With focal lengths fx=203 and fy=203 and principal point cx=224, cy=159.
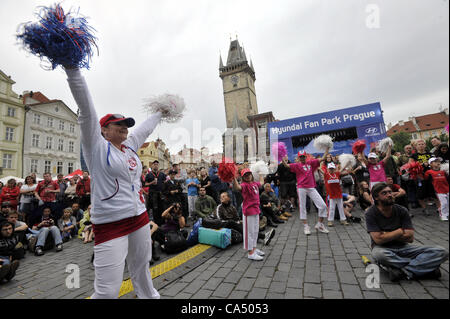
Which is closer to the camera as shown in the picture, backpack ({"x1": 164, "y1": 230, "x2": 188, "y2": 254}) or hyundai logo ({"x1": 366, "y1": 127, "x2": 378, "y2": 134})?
backpack ({"x1": 164, "y1": 230, "x2": 188, "y2": 254})

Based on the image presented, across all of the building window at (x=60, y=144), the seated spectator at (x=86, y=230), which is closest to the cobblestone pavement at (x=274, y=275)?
the seated spectator at (x=86, y=230)

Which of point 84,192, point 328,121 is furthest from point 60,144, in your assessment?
point 328,121

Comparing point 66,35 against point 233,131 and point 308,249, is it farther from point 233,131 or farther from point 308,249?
point 233,131

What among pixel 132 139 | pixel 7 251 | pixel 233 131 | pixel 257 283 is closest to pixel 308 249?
pixel 257 283

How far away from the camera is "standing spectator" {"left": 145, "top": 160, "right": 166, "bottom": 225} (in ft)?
22.8

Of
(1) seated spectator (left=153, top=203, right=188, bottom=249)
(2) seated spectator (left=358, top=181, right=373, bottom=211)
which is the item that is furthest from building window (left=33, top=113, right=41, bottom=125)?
(2) seated spectator (left=358, top=181, right=373, bottom=211)

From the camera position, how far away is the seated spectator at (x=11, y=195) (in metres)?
6.96

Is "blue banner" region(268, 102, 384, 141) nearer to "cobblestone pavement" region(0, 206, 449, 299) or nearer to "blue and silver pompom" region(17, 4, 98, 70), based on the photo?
"cobblestone pavement" region(0, 206, 449, 299)

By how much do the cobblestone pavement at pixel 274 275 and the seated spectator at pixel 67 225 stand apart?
67.3 inches

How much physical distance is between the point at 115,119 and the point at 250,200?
2.80m

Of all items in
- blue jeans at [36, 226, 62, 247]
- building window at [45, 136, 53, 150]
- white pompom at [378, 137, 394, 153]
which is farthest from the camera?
building window at [45, 136, 53, 150]

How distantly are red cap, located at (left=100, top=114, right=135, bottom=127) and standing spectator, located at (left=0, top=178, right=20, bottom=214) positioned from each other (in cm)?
800

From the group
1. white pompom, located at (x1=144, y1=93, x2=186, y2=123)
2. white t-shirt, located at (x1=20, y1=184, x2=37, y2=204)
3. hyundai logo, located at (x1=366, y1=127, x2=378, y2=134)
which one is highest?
hyundai logo, located at (x1=366, y1=127, x2=378, y2=134)

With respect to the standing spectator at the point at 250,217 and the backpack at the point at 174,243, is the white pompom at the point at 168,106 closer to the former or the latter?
the standing spectator at the point at 250,217
